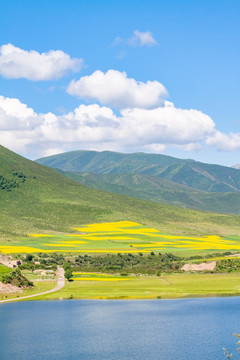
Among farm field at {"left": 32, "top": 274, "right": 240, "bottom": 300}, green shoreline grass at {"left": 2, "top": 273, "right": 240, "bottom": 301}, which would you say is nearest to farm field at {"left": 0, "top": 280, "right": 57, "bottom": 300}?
green shoreline grass at {"left": 2, "top": 273, "right": 240, "bottom": 301}

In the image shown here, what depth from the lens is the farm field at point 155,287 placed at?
328ft

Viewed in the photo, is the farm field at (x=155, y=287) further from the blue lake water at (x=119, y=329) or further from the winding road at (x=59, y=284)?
the blue lake water at (x=119, y=329)

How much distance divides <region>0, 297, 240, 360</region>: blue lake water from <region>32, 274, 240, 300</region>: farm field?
15.8 ft

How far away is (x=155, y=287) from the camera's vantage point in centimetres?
10825

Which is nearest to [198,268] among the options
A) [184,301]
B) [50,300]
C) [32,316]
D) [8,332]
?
[184,301]

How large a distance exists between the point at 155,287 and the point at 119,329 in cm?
3234

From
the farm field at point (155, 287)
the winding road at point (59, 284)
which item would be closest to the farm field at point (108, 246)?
the winding road at point (59, 284)

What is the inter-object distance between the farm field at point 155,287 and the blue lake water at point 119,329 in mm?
4827

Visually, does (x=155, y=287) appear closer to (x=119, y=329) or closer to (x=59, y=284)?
(x=59, y=284)

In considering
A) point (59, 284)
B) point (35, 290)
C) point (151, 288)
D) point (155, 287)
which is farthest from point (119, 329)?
point (59, 284)

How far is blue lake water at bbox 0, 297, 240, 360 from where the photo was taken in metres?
65.5

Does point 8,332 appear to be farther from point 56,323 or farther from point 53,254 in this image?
point 53,254

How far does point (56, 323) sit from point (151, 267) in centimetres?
6139

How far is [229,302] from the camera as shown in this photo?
91.1 metres
